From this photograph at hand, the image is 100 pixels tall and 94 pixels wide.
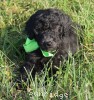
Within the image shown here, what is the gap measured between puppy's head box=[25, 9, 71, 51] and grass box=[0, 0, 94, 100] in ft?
0.96

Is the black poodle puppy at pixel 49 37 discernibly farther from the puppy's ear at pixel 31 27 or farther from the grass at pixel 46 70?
the grass at pixel 46 70

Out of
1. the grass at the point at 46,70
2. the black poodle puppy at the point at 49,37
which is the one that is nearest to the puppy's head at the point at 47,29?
the black poodle puppy at the point at 49,37

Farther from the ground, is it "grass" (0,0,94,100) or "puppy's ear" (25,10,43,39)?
"puppy's ear" (25,10,43,39)

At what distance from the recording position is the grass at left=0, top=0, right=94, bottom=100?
343cm

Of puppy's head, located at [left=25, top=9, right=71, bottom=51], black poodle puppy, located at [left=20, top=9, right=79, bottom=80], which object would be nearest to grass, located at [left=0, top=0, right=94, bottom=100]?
black poodle puppy, located at [left=20, top=9, right=79, bottom=80]

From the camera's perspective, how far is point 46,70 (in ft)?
12.0

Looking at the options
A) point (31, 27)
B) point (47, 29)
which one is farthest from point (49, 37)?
point (31, 27)

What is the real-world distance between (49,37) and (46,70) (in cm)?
60

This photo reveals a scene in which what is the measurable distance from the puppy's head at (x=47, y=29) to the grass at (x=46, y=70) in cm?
29

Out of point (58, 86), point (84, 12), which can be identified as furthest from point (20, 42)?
point (58, 86)

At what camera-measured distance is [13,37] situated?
514cm

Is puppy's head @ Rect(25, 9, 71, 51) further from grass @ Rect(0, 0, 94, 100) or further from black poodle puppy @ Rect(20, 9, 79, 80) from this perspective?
grass @ Rect(0, 0, 94, 100)

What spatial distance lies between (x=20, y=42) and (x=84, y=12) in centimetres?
→ 100

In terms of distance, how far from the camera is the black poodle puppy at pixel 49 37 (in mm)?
4125
